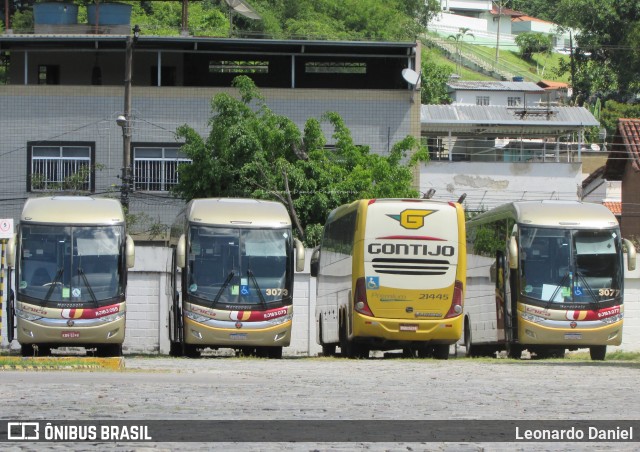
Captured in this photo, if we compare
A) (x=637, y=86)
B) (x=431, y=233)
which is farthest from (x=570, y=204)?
(x=637, y=86)

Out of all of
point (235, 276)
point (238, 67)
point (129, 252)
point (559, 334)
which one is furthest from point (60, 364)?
point (238, 67)

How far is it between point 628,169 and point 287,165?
2028 cm

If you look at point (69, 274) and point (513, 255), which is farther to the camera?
point (513, 255)

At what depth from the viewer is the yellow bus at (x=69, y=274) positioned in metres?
25.8

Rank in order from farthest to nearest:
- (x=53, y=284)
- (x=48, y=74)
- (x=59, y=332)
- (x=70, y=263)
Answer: (x=48, y=74)
(x=70, y=263)
(x=53, y=284)
(x=59, y=332)

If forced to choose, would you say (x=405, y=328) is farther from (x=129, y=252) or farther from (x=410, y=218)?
(x=129, y=252)

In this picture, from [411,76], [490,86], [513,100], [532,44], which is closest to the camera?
[411,76]

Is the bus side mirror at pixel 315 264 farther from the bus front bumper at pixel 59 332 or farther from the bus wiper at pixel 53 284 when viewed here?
the bus wiper at pixel 53 284

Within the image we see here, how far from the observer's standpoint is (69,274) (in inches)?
1022

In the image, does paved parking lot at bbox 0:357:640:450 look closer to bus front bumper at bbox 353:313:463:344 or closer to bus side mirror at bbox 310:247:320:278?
bus front bumper at bbox 353:313:463:344

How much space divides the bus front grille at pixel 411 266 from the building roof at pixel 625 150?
2602 cm

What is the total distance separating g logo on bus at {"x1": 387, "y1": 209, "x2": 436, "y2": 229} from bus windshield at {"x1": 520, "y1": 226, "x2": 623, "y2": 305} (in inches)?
115

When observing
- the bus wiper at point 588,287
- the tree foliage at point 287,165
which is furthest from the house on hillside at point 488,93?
the bus wiper at point 588,287

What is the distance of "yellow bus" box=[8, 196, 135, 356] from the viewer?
25781 mm
